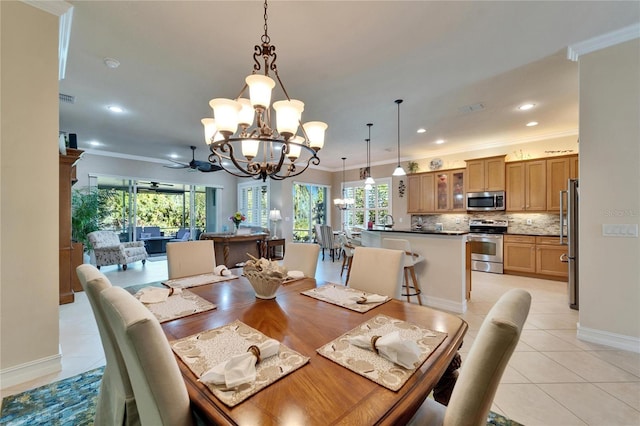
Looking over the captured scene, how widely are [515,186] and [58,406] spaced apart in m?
7.08

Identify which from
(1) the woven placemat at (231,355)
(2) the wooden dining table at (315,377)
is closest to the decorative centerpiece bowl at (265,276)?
(2) the wooden dining table at (315,377)

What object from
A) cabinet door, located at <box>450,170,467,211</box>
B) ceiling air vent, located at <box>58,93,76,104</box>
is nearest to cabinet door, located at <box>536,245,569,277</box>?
cabinet door, located at <box>450,170,467,211</box>

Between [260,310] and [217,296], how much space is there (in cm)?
44

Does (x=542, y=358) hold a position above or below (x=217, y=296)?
below

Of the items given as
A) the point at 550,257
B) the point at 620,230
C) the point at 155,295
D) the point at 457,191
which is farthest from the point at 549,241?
the point at 155,295

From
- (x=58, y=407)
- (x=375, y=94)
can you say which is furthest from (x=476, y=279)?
(x=58, y=407)

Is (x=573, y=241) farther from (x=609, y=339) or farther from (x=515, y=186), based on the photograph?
(x=515, y=186)

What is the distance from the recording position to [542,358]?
2.39 metres

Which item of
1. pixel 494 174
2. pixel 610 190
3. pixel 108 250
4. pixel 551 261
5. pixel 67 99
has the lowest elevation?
pixel 551 261

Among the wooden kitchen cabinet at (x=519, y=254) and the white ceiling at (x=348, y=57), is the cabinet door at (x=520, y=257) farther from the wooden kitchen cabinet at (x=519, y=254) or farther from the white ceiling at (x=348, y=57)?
the white ceiling at (x=348, y=57)

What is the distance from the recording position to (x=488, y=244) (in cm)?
571

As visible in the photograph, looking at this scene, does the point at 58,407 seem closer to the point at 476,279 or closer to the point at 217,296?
the point at 217,296

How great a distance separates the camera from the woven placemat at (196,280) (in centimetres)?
208

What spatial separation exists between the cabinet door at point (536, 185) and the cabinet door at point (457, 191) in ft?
3.86
